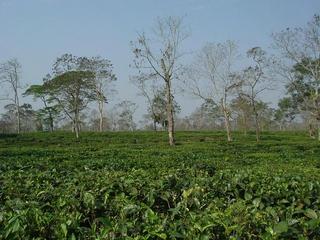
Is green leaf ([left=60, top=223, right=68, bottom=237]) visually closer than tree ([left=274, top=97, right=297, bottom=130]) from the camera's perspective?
Yes

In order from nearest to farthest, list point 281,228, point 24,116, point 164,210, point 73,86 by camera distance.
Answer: point 281,228 → point 164,210 → point 73,86 → point 24,116

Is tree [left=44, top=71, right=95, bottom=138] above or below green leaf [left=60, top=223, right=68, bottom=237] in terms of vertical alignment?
above

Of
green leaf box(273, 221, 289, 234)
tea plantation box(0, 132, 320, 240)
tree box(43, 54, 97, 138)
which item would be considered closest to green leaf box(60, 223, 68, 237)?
tea plantation box(0, 132, 320, 240)

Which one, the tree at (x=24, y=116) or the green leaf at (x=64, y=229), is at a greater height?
the tree at (x=24, y=116)

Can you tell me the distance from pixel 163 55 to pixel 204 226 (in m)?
38.0

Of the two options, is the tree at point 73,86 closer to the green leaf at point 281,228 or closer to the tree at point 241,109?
the tree at point 241,109

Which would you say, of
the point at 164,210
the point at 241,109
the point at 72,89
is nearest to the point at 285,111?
the point at 241,109

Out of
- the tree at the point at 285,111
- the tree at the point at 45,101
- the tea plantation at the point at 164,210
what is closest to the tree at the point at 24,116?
the tree at the point at 45,101

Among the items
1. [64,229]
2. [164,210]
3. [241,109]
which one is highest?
[241,109]

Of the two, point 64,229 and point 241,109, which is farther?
point 241,109

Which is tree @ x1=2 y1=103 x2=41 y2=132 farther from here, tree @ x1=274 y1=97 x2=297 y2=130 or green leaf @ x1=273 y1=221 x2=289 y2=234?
green leaf @ x1=273 y1=221 x2=289 y2=234

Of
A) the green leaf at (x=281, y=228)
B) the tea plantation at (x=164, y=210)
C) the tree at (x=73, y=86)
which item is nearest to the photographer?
the green leaf at (x=281, y=228)

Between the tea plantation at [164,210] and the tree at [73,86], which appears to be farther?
the tree at [73,86]

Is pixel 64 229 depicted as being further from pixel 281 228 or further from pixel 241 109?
pixel 241 109
